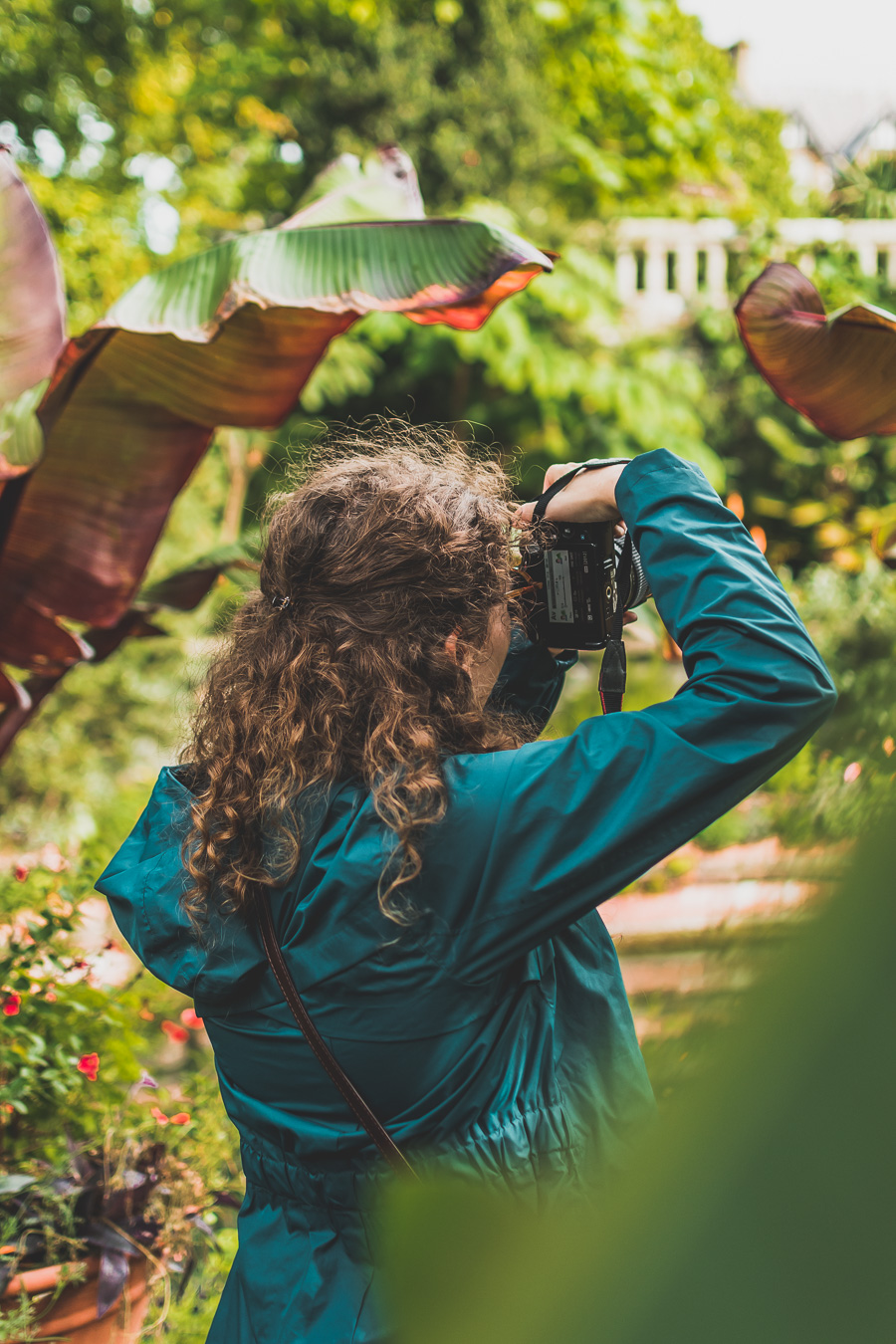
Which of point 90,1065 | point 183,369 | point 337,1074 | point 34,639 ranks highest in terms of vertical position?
point 183,369

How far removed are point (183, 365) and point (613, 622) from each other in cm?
129

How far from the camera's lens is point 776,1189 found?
0.18 m

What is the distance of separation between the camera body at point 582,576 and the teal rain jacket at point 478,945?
0.12 meters

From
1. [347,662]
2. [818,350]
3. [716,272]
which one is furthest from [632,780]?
[716,272]

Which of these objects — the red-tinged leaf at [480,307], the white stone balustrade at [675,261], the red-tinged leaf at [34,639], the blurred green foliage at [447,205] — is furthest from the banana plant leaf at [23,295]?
the white stone balustrade at [675,261]

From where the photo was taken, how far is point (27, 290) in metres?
2.52

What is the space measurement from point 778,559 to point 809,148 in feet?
57.9

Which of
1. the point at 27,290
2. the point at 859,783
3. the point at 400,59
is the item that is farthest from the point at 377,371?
the point at 859,783

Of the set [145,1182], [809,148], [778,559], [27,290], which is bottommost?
[145,1182]

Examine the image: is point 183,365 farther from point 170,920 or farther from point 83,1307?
point 83,1307

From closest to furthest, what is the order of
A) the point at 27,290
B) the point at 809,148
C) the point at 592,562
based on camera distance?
1. the point at 592,562
2. the point at 27,290
3. the point at 809,148

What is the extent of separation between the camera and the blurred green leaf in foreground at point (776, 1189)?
6.9 inches

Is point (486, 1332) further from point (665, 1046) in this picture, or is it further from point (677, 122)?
point (677, 122)

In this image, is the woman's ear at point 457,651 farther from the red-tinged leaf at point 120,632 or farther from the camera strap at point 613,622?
the red-tinged leaf at point 120,632
